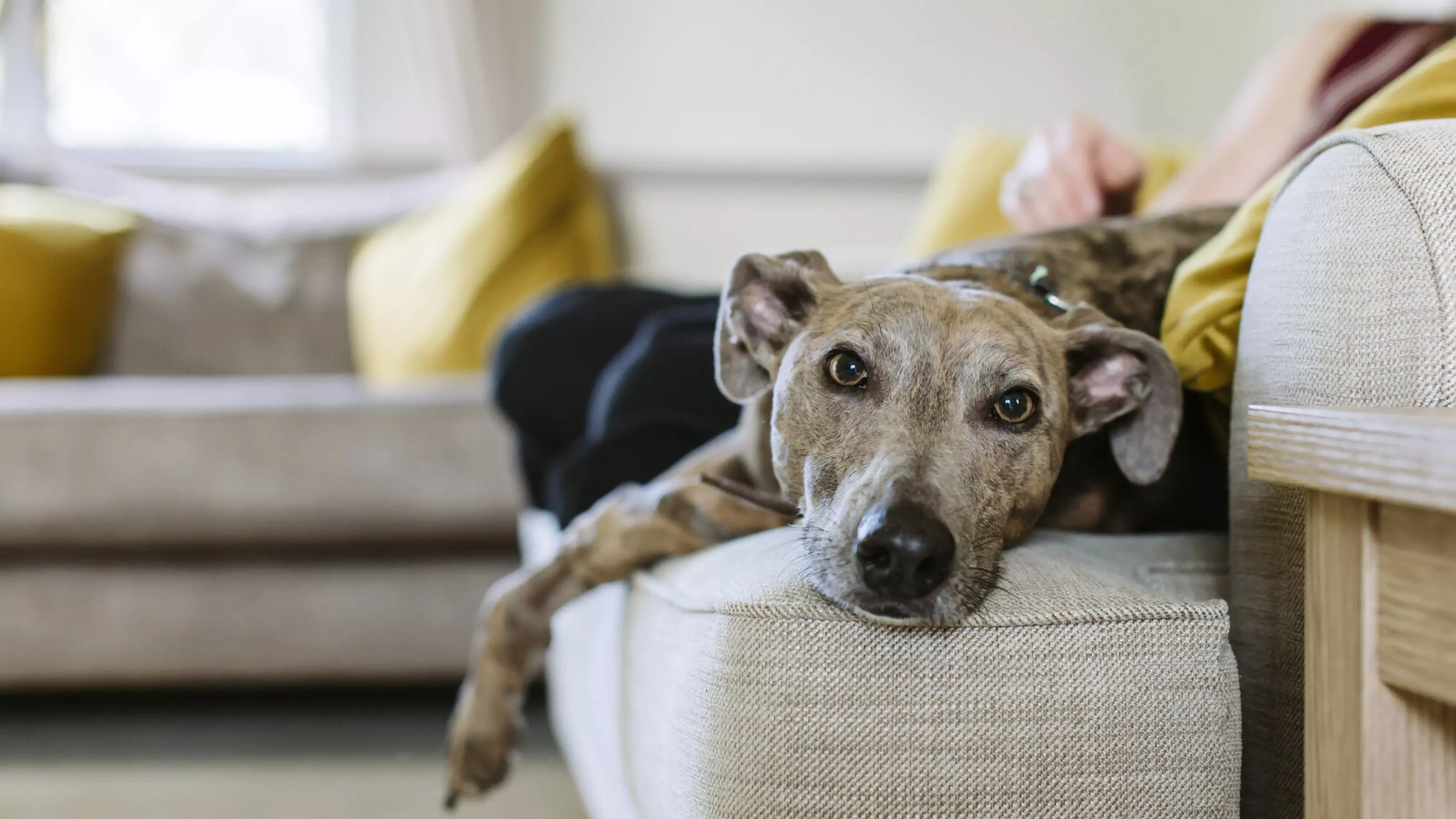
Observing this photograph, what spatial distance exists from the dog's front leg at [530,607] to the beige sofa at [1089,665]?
13.6 inches

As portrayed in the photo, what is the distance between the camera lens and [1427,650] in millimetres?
667

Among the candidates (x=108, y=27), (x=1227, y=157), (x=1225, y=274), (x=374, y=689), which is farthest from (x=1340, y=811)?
(x=108, y=27)

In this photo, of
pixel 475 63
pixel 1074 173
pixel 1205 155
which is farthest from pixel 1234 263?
pixel 475 63

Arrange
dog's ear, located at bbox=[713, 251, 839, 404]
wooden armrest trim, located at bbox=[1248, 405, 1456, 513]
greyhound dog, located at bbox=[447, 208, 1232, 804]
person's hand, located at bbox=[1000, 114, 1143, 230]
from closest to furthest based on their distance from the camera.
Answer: wooden armrest trim, located at bbox=[1248, 405, 1456, 513], greyhound dog, located at bbox=[447, 208, 1232, 804], dog's ear, located at bbox=[713, 251, 839, 404], person's hand, located at bbox=[1000, 114, 1143, 230]

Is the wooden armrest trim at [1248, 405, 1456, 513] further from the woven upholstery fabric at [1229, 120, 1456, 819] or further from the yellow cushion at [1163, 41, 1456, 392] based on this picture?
the yellow cushion at [1163, 41, 1456, 392]

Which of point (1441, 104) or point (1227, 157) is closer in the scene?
point (1441, 104)

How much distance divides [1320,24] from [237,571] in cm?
236

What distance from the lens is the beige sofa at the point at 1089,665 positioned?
85 centimetres

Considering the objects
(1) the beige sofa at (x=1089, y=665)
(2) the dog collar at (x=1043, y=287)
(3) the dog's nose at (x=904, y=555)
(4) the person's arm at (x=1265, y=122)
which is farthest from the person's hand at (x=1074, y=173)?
(3) the dog's nose at (x=904, y=555)

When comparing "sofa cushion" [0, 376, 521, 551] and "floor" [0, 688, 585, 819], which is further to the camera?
"sofa cushion" [0, 376, 521, 551]

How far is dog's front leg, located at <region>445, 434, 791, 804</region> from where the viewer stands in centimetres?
132

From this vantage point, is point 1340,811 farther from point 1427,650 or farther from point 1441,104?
point 1441,104

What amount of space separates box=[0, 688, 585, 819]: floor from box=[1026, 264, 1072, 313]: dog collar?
1189 mm

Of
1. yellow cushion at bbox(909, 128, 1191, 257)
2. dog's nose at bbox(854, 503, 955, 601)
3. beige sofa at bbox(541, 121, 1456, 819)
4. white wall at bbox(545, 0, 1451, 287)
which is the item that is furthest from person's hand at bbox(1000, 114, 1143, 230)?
white wall at bbox(545, 0, 1451, 287)
